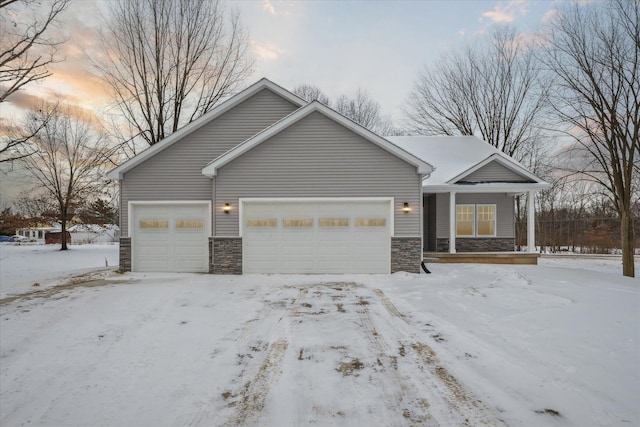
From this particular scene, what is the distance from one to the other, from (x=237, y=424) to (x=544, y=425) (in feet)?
9.00

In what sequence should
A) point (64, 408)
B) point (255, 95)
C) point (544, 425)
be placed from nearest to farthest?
1. point (544, 425)
2. point (64, 408)
3. point (255, 95)

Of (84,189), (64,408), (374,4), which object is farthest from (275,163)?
(84,189)

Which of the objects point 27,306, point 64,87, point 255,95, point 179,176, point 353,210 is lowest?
point 27,306

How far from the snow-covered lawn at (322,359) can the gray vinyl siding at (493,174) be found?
657 cm

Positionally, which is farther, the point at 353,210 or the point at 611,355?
the point at 353,210

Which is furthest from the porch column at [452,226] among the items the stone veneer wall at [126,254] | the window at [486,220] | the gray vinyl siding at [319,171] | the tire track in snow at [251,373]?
the stone veneer wall at [126,254]

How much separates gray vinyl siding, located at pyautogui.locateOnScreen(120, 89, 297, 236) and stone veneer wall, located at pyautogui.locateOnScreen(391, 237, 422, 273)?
658 cm

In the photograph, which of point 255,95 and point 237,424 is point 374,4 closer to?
point 255,95

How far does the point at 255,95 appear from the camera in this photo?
461 inches

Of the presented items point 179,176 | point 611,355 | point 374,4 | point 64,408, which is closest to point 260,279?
point 179,176

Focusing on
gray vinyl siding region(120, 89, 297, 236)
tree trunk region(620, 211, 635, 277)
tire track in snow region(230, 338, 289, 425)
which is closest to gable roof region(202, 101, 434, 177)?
gray vinyl siding region(120, 89, 297, 236)

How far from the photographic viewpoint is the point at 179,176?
424 inches

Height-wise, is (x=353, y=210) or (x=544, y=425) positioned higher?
(x=353, y=210)

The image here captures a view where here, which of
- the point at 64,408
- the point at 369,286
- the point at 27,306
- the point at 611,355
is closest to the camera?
the point at 64,408
